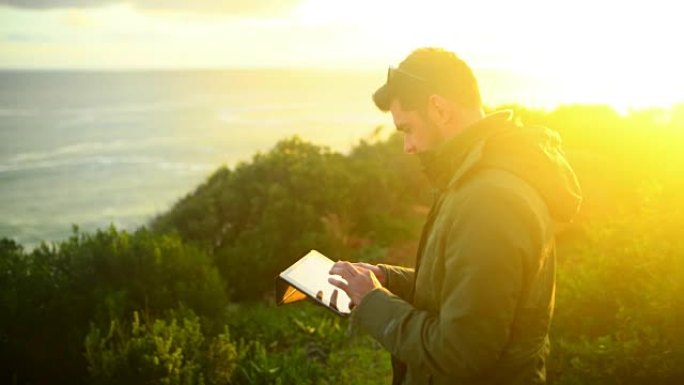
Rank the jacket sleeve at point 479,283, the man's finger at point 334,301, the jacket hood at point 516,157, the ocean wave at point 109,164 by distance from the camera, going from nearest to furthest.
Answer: the jacket sleeve at point 479,283
the jacket hood at point 516,157
the man's finger at point 334,301
the ocean wave at point 109,164

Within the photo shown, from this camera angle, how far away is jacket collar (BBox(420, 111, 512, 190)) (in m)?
2.30

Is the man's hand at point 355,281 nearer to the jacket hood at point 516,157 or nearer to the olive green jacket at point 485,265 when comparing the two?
the olive green jacket at point 485,265

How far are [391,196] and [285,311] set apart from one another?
18.1ft

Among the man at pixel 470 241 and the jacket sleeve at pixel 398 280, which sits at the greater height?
the man at pixel 470 241

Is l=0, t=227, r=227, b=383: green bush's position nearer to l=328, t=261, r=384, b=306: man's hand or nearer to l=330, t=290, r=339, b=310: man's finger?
l=330, t=290, r=339, b=310: man's finger

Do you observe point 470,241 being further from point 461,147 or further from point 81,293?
point 81,293

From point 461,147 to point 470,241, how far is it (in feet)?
1.64

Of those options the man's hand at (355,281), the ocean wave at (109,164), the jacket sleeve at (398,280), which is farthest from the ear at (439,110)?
the ocean wave at (109,164)

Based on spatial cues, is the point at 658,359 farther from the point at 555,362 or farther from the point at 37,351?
the point at 37,351

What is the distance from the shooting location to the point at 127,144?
8644 cm

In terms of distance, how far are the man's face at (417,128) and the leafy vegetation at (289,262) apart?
338 cm

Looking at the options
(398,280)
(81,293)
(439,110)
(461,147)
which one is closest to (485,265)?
(461,147)

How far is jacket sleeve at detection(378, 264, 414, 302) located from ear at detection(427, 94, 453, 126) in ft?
2.89

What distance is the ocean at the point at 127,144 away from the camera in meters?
44.7
